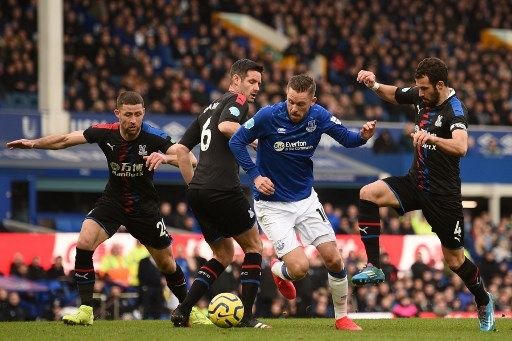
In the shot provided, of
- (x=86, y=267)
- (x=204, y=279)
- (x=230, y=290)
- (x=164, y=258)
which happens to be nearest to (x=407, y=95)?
(x=204, y=279)

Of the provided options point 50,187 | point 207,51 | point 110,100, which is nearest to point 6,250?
point 50,187

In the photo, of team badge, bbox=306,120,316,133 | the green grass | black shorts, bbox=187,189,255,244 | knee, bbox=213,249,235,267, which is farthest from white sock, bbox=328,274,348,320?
team badge, bbox=306,120,316,133

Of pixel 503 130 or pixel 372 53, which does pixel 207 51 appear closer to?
pixel 372 53

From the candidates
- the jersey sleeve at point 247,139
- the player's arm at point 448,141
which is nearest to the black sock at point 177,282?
the jersey sleeve at point 247,139

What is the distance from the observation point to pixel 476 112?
31.0 m

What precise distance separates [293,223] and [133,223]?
1.66m

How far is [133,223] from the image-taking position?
11.8 m

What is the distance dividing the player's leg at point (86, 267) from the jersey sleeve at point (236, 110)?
166cm

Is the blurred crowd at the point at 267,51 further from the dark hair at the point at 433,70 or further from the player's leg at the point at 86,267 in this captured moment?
the dark hair at the point at 433,70

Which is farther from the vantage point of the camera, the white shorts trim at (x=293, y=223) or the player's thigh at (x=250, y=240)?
the player's thigh at (x=250, y=240)

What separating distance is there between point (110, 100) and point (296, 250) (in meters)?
15.3

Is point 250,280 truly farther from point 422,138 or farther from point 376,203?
point 422,138

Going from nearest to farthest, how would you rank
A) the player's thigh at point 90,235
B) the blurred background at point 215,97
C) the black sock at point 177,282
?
the player's thigh at point 90,235 < the black sock at point 177,282 < the blurred background at point 215,97

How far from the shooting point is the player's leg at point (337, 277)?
10992 millimetres
